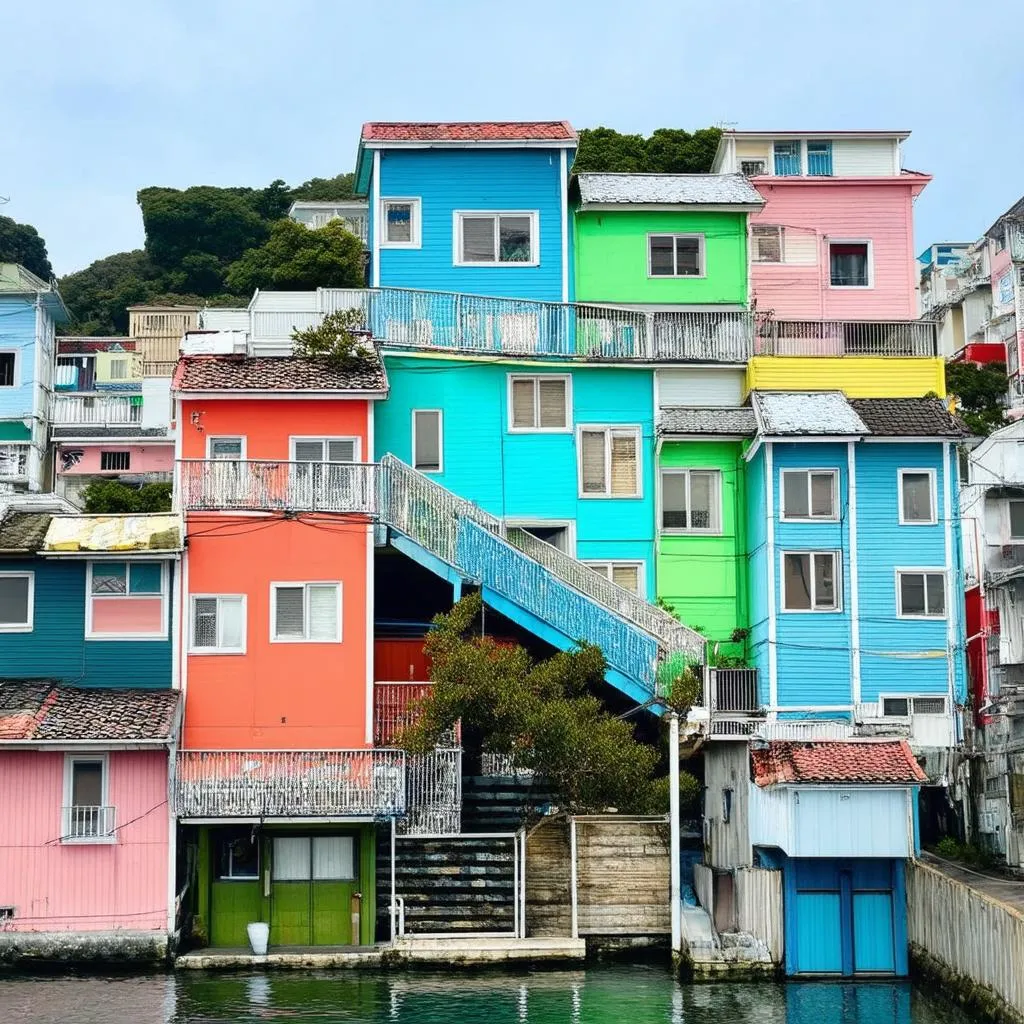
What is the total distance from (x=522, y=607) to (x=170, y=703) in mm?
7781

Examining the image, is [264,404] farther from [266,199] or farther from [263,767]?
[266,199]

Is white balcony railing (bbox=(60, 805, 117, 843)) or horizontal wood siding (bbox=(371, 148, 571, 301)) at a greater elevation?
horizontal wood siding (bbox=(371, 148, 571, 301))

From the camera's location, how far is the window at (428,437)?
4191 cm

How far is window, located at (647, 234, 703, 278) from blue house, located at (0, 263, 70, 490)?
88.7 ft

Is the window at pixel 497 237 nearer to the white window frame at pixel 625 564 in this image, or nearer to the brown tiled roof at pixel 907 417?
the white window frame at pixel 625 564

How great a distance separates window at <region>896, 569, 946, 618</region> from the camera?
3981cm

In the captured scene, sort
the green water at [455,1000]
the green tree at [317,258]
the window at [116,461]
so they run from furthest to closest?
the window at [116,461], the green tree at [317,258], the green water at [455,1000]

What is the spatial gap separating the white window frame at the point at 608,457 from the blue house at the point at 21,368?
91.2ft

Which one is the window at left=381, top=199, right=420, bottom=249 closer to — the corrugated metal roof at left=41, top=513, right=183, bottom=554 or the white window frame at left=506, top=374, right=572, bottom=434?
the white window frame at left=506, top=374, right=572, bottom=434

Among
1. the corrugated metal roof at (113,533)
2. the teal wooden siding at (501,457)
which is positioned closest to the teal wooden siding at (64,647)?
the corrugated metal roof at (113,533)

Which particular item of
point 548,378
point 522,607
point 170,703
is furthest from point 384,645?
point 548,378

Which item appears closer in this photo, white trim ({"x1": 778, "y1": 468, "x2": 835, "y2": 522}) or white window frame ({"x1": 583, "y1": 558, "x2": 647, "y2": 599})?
white trim ({"x1": 778, "y1": 468, "x2": 835, "y2": 522})

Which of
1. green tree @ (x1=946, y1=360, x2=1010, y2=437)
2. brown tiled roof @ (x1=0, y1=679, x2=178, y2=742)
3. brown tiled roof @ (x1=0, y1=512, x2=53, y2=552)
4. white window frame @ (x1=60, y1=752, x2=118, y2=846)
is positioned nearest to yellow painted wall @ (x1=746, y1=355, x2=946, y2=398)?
brown tiled roof @ (x1=0, y1=679, x2=178, y2=742)

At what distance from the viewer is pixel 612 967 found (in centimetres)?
3312
